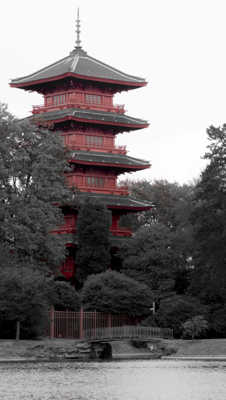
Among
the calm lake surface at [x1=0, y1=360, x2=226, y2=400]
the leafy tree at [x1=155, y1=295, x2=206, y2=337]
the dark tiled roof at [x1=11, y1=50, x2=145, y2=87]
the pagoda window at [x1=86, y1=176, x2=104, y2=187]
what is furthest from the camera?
the dark tiled roof at [x1=11, y1=50, x2=145, y2=87]

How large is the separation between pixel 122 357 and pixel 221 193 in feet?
39.0

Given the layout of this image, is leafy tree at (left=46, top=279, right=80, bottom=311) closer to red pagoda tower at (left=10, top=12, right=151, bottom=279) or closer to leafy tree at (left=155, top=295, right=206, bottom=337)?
leafy tree at (left=155, top=295, right=206, bottom=337)

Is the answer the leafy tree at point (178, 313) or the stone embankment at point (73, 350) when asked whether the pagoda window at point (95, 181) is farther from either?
the leafy tree at point (178, 313)

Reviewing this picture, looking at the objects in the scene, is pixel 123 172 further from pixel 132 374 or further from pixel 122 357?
pixel 132 374

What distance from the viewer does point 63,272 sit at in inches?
3307

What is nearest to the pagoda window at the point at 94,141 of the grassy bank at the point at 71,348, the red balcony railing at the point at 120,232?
the red balcony railing at the point at 120,232

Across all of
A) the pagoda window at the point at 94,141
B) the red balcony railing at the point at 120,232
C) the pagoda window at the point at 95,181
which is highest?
the pagoda window at the point at 94,141

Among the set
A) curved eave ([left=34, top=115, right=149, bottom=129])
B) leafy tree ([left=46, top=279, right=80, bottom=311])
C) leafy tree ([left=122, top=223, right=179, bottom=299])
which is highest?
curved eave ([left=34, top=115, right=149, bottom=129])

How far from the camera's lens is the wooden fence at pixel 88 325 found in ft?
230

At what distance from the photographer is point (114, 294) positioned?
71250 millimetres

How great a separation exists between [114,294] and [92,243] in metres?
9.21

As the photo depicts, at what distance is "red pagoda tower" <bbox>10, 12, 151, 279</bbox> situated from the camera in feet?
283

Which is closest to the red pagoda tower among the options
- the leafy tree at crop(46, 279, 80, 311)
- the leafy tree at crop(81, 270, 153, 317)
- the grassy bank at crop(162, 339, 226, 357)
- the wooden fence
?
the leafy tree at crop(46, 279, 80, 311)

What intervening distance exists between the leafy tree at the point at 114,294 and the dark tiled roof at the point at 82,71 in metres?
21.2
